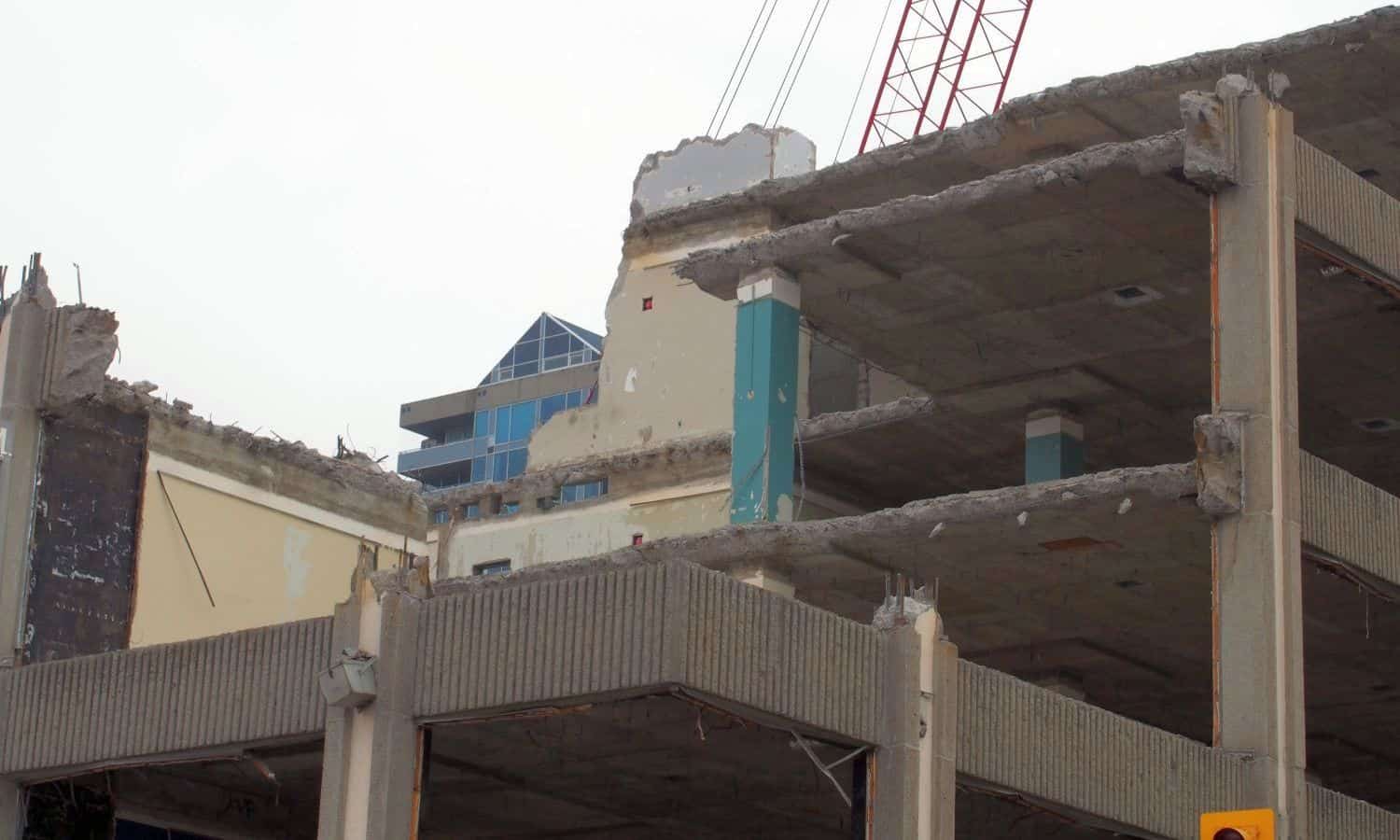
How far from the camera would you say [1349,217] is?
110 feet

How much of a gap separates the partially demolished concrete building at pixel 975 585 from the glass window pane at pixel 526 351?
268 ft

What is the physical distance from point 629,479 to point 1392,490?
2536 centimetres

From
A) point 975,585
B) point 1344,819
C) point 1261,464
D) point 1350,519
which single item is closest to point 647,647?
point 1261,464

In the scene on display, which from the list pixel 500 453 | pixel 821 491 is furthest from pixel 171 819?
pixel 500 453

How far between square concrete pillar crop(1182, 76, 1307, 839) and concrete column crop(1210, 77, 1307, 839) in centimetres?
2

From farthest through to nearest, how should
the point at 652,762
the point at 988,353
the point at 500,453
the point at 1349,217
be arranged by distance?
the point at 500,453
the point at 988,353
the point at 1349,217
the point at 652,762

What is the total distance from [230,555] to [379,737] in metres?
9.39

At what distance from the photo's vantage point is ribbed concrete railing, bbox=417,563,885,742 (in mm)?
23344

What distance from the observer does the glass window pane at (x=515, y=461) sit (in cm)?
12519

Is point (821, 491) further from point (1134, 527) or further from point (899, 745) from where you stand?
point (899, 745)

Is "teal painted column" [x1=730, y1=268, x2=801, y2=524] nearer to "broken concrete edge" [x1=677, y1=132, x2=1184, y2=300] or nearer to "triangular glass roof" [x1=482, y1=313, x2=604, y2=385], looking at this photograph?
"broken concrete edge" [x1=677, y1=132, x2=1184, y2=300]

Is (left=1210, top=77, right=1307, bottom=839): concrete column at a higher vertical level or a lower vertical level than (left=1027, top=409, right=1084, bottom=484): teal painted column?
lower

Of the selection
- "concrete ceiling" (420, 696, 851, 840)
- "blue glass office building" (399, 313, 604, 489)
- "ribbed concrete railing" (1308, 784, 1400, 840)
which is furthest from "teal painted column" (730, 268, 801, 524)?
"blue glass office building" (399, 313, 604, 489)

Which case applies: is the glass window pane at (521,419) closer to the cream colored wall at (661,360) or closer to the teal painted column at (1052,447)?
the cream colored wall at (661,360)
